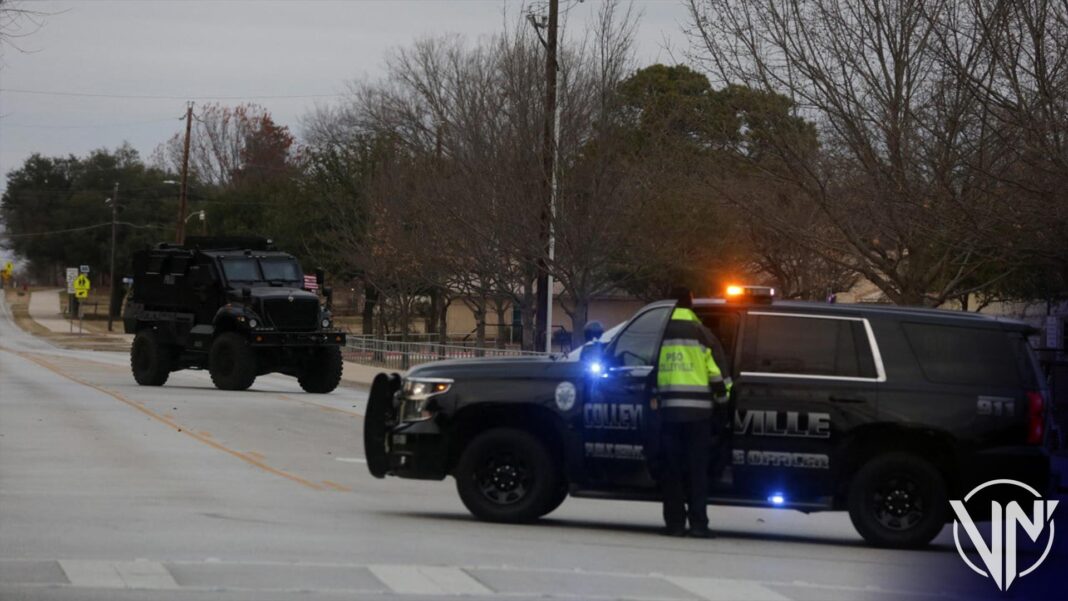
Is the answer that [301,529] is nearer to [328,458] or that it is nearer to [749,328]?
[749,328]

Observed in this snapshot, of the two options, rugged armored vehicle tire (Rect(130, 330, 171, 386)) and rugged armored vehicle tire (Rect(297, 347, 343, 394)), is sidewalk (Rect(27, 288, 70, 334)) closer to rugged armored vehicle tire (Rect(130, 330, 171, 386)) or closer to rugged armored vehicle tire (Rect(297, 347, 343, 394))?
rugged armored vehicle tire (Rect(130, 330, 171, 386))

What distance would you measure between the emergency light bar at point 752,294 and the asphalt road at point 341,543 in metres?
1.92

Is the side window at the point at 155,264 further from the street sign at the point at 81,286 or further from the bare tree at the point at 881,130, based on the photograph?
the street sign at the point at 81,286

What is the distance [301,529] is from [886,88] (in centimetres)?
1444

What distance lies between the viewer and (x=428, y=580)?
9.95m

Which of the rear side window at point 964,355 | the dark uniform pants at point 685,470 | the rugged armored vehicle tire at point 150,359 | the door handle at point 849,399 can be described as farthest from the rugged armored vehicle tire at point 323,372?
the rear side window at point 964,355

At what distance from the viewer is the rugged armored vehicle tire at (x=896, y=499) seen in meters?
12.3

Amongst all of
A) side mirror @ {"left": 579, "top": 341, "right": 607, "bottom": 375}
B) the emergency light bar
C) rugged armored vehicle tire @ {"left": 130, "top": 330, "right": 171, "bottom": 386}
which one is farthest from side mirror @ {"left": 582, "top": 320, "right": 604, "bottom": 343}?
rugged armored vehicle tire @ {"left": 130, "top": 330, "right": 171, "bottom": 386}

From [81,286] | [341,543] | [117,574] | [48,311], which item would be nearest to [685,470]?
[341,543]

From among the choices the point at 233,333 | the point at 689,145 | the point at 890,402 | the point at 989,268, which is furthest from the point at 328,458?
the point at 989,268

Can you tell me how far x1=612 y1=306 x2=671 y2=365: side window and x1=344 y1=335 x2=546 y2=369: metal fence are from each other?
25.9 m

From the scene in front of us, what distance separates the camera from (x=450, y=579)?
10016 mm

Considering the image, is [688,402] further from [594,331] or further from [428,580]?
[428,580]

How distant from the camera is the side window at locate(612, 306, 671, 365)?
41.7 feet
